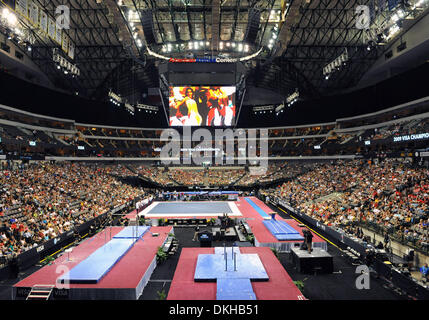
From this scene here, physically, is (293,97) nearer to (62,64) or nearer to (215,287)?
(62,64)

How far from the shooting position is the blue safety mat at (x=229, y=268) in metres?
10.8

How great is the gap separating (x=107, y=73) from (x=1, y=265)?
4010 centimetres

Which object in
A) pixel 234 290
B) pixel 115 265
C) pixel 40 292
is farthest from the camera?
pixel 115 265

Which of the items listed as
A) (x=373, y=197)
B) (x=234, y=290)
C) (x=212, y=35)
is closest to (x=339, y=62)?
(x=212, y=35)

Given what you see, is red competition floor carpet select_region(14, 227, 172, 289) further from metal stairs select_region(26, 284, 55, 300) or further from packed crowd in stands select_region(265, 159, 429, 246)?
packed crowd in stands select_region(265, 159, 429, 246)

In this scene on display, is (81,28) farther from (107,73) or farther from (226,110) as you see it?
(226,110)

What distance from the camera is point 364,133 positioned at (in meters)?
Answer: 41.0

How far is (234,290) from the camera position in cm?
962

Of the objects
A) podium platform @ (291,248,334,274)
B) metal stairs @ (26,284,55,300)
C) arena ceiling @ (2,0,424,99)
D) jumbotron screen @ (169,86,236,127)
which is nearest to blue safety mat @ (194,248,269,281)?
podium platform @ (291,248,334,274)

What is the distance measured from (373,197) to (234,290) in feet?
59.9

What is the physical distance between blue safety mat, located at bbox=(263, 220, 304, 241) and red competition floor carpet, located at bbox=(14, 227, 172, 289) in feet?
24.8

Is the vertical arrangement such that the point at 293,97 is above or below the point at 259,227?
above

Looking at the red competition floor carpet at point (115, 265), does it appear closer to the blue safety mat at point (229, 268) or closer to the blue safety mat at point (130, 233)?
the blue safety mat at point (130, 233)
